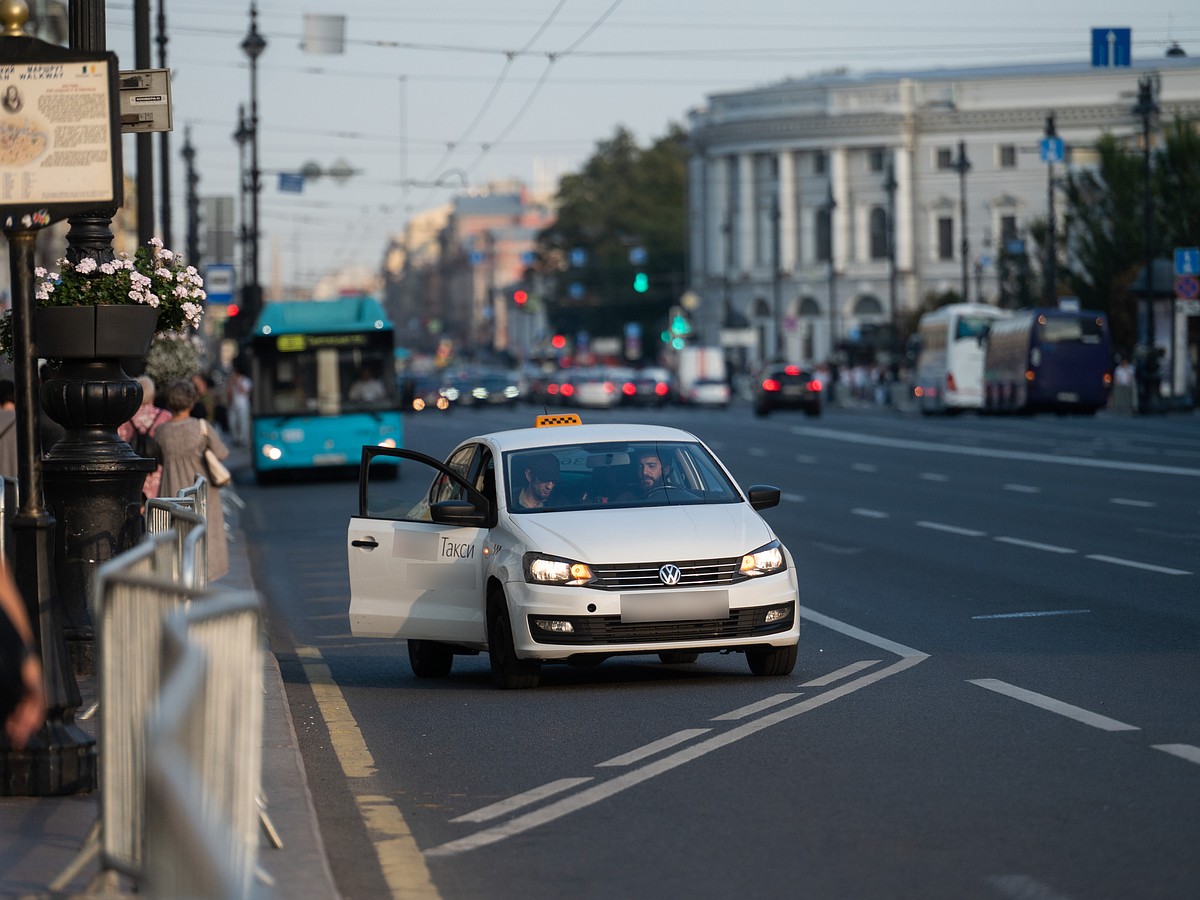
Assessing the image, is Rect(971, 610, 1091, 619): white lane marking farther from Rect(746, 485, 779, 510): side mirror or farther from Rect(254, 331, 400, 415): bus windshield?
Rect(254, 331, 400, 415): bus windshield

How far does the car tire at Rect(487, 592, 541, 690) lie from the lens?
37.6 ft

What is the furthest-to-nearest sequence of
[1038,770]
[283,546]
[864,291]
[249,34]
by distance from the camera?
[864,291], [249,34], [283,546], [1038,770]

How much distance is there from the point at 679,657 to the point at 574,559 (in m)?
1.37

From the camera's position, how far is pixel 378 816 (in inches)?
322

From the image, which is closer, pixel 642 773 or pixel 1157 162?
pixel 642 773

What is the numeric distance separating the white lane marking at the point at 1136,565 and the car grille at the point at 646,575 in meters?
7.08

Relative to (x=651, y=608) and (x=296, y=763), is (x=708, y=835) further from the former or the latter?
(x=651, y=608)

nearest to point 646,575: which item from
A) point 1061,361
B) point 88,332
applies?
point 88,332

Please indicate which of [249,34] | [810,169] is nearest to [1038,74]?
[810,169]

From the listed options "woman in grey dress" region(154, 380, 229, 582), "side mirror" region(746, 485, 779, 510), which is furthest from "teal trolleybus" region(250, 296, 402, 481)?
"side mirror" region(746, 485, 779, 510)

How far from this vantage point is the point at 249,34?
148 feet

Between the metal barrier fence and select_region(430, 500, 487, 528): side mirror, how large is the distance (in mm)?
6362

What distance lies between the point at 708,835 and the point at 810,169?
13200cm

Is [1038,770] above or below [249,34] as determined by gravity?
below
